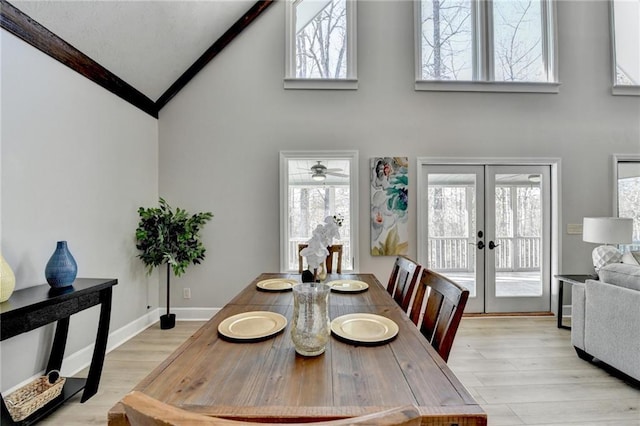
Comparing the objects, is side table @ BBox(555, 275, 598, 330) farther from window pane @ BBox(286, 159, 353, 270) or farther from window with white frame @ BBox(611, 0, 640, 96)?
window with white frame @ BBox(611, 0, 640, 96)

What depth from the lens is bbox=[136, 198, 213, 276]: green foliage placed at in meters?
3.20

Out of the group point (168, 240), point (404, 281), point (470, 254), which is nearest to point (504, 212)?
point (470, 254)

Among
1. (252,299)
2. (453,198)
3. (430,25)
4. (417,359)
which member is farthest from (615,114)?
Answer: (252,299)

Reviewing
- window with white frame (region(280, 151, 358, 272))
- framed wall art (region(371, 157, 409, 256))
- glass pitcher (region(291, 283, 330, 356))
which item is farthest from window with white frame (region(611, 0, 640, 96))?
glass pitcher (region(291, 283, 330, 356))

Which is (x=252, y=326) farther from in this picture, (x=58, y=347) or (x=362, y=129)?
(x=362, y=129)

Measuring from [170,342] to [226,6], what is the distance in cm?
362

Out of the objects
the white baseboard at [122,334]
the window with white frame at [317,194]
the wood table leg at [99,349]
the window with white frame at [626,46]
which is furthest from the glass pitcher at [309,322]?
the window with white frame at [626,46]

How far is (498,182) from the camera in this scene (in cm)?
377

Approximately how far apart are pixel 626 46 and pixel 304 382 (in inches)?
223

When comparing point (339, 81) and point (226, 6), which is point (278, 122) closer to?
point (339, 81)

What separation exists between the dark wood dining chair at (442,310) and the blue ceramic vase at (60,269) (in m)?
2.26

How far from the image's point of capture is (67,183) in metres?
2.38

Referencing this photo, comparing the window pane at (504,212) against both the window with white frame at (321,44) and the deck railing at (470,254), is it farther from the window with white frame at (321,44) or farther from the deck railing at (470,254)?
the window with white frame at (321,44)

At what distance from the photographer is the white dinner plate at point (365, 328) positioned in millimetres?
1208
